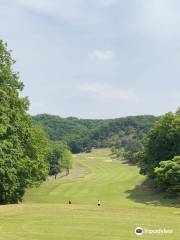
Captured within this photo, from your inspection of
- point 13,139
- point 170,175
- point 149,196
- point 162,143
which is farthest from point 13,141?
point 162,143

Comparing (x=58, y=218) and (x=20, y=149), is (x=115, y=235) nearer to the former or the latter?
(x=58, y=218)

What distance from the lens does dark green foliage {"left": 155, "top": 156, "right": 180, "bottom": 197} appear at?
71.8m

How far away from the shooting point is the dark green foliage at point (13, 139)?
2114 inches

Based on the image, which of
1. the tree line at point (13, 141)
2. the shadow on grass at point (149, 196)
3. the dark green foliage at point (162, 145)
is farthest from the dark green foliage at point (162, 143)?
the tree line at point (13, 141)

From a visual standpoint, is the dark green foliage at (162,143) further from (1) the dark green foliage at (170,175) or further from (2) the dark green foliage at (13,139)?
(2) the dark green foliage at (13,139)

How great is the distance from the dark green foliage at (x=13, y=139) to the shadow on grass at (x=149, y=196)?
21.2 m

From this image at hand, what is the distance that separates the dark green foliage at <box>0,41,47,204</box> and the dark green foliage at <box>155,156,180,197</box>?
67.7 feet

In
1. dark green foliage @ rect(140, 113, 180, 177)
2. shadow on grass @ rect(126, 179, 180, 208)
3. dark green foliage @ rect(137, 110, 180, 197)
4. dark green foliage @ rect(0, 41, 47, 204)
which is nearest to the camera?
dark green foliage @ rect(0, 41, 47, 204)

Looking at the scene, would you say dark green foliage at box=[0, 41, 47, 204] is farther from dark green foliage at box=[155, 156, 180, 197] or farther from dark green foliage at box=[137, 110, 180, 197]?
dark green foliage at box=[137, 110, 180, 197]

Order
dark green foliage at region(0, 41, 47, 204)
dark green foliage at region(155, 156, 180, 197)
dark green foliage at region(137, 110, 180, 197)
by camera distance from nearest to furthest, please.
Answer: dark green foliage at region(0, 41, 47, 204) < dark green foliage at region(155, 156, 180, 197) < dark green foliage at region(137, 110, 180, 197)

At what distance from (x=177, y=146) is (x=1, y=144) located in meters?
40.4

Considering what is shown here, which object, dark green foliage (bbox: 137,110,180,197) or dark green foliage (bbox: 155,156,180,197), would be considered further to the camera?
dark green foliage (bbox: 137,110,180,197)

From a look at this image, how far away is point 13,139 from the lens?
55781 millimetres

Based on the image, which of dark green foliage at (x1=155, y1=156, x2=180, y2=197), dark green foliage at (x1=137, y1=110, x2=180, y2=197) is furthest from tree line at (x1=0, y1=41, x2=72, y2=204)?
dark green foliage at (x1=137, y1=110, x2=180, y2=197)
